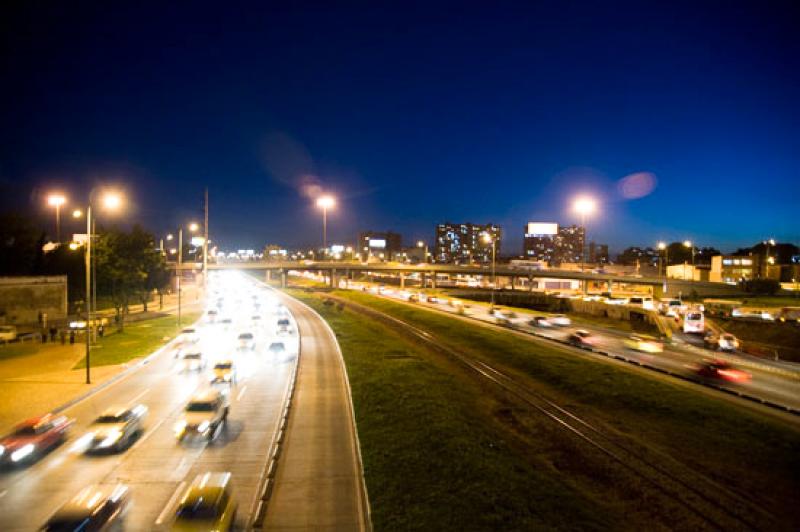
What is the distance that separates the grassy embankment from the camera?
16.9 m

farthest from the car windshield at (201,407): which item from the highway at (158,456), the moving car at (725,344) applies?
the moving car at (725,344)

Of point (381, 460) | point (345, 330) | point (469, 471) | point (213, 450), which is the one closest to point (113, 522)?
point (213, 450)

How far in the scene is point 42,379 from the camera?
32125 millimetres

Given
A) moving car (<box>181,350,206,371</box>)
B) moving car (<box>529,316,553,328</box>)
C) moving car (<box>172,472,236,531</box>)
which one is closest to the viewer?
moving car (<box>172,472,236,531</box>)

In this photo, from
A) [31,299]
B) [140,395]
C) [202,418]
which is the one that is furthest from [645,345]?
[31,299]

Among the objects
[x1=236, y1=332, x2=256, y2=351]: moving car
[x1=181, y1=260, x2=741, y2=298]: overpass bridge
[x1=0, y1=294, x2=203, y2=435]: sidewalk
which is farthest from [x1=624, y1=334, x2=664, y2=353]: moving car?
[x1=181, y1=260, x2=741, y2=298]: overpass bridge

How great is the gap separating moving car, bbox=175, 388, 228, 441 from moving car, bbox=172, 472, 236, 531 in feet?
23.5

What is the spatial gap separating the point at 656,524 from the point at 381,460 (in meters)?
9.92

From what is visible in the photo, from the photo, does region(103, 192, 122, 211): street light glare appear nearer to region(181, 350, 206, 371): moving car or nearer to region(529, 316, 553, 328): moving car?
region(181, 350, 206, 371): moving car

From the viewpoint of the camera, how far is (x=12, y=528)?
14.4 metres

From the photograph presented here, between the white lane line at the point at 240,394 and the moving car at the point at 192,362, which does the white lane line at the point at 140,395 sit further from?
the white lane line at the point at 240,394

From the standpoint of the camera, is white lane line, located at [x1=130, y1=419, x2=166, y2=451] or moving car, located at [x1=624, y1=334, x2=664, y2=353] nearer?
white lane line, located at [x1=130, y1=419, x2=166, y2=451]

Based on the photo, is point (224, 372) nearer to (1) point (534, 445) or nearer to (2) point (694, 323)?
(1) point (534, 445)

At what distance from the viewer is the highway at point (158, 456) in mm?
15672
